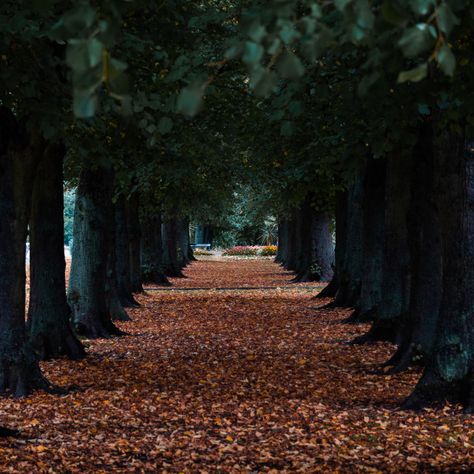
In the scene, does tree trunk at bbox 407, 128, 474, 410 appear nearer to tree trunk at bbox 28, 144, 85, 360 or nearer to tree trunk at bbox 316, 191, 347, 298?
tree trunk at bbox 28, 144, 85, 360

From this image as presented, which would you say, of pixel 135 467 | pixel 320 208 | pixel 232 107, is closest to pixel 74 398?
pixel 135 467

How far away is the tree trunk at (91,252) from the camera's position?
17922mm

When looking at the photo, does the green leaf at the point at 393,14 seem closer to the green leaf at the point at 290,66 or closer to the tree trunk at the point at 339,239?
the green leaf at the point at 290,66

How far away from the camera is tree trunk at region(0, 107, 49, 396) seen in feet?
36.3

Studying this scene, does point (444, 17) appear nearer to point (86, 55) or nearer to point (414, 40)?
point (414, 40)

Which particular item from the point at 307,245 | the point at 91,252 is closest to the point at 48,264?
the point at 91,252

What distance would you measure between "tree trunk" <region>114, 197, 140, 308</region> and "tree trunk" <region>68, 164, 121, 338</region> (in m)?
7.21

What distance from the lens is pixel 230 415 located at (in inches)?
404

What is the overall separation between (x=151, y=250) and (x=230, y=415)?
27.2 metres

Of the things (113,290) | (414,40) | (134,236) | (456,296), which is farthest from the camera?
(134,236)

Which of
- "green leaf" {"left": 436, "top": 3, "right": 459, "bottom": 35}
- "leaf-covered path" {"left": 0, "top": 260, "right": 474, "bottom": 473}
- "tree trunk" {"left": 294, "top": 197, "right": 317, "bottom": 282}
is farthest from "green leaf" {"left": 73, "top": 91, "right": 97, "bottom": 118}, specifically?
"tree trunk" {"left": 294, "top": 197, "right": 317, "bottom": 282}

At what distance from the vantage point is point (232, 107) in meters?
18.3

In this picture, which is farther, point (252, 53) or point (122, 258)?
point (122, 258)

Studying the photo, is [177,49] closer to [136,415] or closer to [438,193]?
[438,193]
